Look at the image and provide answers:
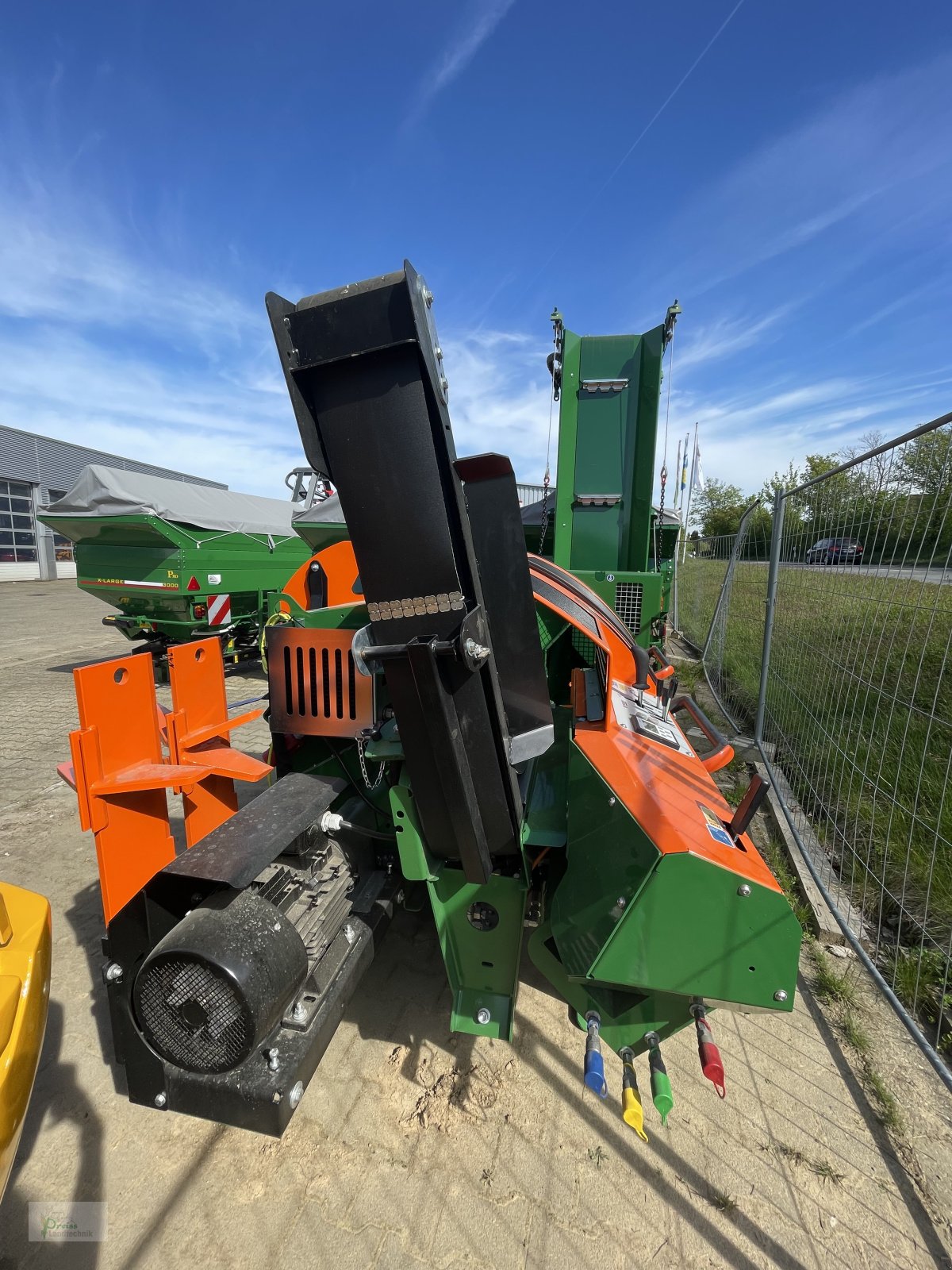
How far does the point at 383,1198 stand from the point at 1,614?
770 inches

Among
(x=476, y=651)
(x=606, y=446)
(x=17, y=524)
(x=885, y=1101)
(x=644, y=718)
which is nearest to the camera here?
(x=476, y=651)

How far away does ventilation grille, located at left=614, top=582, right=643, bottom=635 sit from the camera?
3.42 meters

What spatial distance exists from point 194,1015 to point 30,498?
32.7 m

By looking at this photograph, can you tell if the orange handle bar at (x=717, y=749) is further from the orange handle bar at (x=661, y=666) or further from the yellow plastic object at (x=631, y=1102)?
the yellow plastic object at (x=631, y=1102)

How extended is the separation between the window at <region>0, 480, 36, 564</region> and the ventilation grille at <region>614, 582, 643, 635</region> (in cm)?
3028

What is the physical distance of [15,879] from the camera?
3379 mm

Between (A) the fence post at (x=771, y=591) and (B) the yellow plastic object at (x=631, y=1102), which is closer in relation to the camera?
(B) the yellow plastic object at (x=631, y=1102)

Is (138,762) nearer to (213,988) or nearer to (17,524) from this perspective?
(213,988)

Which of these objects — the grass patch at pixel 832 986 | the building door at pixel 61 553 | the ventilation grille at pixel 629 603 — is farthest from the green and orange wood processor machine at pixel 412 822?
the building door at pixel 61 553

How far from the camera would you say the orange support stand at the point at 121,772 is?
6.12 ft

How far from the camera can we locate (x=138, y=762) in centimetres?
206

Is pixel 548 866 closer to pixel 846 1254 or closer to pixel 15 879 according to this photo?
pixel 846 1254

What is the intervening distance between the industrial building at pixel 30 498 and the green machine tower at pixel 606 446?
992 inches

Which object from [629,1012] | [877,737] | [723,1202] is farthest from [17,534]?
[723,1202]
